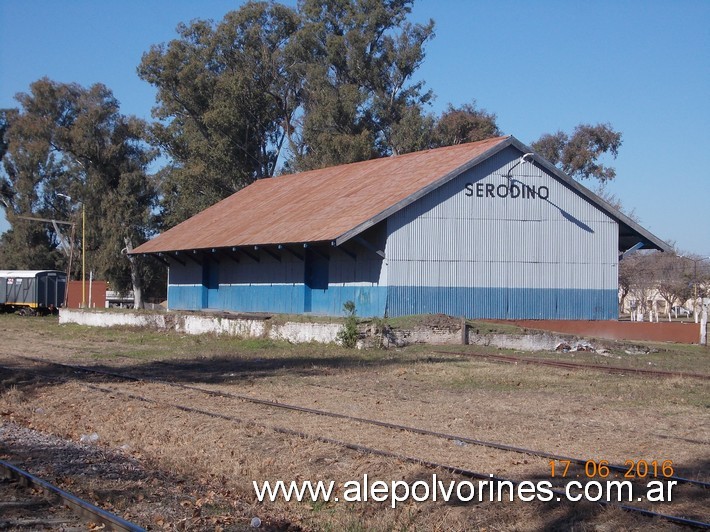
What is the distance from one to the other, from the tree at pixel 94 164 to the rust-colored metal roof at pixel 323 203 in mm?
17100

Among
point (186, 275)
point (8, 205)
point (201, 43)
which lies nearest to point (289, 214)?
point (186, 275)

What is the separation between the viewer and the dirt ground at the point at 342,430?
27.6 ft

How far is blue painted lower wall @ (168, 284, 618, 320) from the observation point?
3166 cm

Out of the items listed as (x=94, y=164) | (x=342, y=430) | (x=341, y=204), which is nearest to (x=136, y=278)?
(x=94, y=164)

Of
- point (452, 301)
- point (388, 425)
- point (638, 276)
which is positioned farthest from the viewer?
point (638, 276)

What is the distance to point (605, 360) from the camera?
966 inches

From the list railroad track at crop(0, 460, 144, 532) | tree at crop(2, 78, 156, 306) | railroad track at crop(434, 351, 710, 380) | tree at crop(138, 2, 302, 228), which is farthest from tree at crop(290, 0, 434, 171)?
railroad track at crop(0, 460, 144, 532)

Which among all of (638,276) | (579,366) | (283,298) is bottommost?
(579,366)

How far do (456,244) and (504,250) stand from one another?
2.03m

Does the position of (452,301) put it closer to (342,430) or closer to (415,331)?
(415,331)

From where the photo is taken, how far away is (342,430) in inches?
498

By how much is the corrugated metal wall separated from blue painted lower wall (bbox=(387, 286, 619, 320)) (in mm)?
37

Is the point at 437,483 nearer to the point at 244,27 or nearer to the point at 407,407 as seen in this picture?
the point at 407,407

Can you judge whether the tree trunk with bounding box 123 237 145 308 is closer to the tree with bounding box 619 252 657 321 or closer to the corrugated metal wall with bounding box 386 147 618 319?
the corrugated metal wall with bounding box 386 147 618 319
